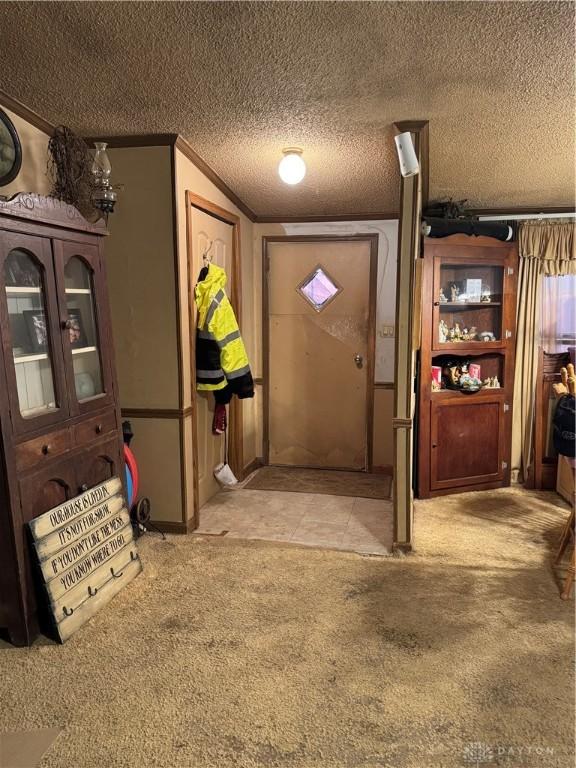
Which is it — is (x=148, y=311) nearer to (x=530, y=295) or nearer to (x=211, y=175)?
(x=211, y=175)

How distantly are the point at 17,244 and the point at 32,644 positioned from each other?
1.61 metres

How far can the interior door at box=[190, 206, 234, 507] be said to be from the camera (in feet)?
11.3

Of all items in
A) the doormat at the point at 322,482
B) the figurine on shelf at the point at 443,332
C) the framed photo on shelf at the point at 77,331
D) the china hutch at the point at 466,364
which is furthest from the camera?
the doormat at the point at 322,482

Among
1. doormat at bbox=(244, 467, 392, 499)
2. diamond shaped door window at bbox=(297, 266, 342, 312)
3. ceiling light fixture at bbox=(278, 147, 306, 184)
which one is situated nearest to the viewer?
ceiling light fixture at bbox=(278, 147, 306, 184)

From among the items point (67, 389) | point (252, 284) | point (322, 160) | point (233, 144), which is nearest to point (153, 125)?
point (233, 144)

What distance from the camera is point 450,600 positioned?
251 centimetres

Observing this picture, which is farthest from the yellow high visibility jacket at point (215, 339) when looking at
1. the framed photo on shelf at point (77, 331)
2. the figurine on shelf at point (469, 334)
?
the figurine on shelf at point (469, 334)

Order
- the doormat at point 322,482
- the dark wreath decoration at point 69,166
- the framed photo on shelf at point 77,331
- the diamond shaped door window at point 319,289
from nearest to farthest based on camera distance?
the framed photo on shelf at point 77,331
the dark wreath decoration at point 69,166
the doormat at point 322,482
the diamond shaped door window at point 319,289

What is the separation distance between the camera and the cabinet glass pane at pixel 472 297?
3.98m

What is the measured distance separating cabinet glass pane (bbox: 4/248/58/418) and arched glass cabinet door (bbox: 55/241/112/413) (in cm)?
11

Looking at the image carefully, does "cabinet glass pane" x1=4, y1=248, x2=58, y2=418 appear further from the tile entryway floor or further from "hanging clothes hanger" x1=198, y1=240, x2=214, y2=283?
the tile entryway floor

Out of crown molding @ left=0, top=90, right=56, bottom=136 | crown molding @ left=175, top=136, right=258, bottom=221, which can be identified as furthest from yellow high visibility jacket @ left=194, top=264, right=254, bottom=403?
crown molding @ left=0, top=90, right=56, bottom=136

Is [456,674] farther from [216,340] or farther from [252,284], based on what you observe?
[252,284]

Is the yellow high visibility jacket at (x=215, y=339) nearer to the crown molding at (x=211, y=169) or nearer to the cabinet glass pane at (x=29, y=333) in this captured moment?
the crown molding at (x=211, y=169)
